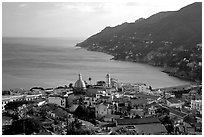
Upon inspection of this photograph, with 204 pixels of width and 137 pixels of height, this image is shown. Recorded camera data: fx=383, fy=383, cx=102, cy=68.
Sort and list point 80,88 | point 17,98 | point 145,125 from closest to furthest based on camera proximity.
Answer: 1. point 145,125
2. point 17,98
3. point 80,88

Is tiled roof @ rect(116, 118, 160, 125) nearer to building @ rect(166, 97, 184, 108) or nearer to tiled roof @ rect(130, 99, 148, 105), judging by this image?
tiled roof @ rect(130, 99, 148, 105)

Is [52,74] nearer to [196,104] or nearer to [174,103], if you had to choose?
[174,103]

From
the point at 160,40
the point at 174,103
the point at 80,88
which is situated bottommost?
the point at 174,103

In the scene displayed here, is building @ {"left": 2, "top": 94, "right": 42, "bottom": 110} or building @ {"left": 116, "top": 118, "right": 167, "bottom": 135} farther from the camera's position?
building @ {"left": 2, "top": 94, "right": 42, "bottom": 110}

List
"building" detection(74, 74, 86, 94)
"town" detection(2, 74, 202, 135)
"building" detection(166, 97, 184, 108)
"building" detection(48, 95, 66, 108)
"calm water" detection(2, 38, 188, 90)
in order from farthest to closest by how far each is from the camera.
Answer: "calm water" detection(2, 38, 188, 90)
"building" detection(74, 74, 86, 94)
"building" detection(166, 97, 184, 108)
"building" detection(48, 95, 66, 108)
"town" detection(2, 74, 202, 135)

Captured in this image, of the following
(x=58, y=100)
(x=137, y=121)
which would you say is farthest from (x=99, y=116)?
(x=58, y=100)

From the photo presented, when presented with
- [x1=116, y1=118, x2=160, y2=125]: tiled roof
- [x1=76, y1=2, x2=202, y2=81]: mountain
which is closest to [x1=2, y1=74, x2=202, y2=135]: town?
[x1=116, y1=118, x2=160, y2=125]: tiled roof

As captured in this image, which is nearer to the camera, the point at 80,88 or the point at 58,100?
the point at 58,100

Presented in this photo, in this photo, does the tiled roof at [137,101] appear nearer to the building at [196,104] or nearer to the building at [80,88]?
the building at [196,104]

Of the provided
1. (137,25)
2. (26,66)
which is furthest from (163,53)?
(26,66)

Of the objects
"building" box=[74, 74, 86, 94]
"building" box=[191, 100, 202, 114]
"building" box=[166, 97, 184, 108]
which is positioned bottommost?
"building" box=[166, 97, 184, 108]
